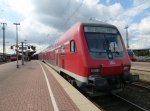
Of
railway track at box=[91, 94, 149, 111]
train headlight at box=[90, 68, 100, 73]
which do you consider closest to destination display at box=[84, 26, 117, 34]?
train headlight at box=[90, 68, 100, 73]

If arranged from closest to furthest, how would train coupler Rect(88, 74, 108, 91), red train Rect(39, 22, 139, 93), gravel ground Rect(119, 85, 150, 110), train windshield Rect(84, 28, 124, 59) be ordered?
train coupler Rect(88, 74, 108, 91) → red train Rect(39, 22, 139, 93) → train windshield Rect(84, 28, 124, 59) → gravel ground Rect(119, 85, 150, 110)

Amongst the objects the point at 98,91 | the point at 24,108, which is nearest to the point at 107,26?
the point at 98,91

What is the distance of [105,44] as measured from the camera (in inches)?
449

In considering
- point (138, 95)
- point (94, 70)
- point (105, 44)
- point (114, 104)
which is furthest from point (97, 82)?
point (138, 95)

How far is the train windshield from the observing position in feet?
36.0

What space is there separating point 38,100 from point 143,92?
657cm

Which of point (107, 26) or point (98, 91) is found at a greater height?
point (107, 26)

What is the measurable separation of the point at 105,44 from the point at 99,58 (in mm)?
947

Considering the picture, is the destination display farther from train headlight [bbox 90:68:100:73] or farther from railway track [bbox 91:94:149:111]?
railway track [bbox 91:94:149:111]

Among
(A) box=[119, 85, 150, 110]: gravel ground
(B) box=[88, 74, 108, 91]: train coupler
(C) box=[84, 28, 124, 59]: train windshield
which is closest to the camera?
(B) box=[88, 74, 108, 91]: train coupler

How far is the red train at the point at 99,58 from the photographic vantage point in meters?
10.4

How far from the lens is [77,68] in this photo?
37.2 ft

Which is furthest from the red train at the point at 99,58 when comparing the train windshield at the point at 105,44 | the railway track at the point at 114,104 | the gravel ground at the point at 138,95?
the gravel ground at the point at 138,95

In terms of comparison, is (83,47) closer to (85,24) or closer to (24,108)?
(85,24)
